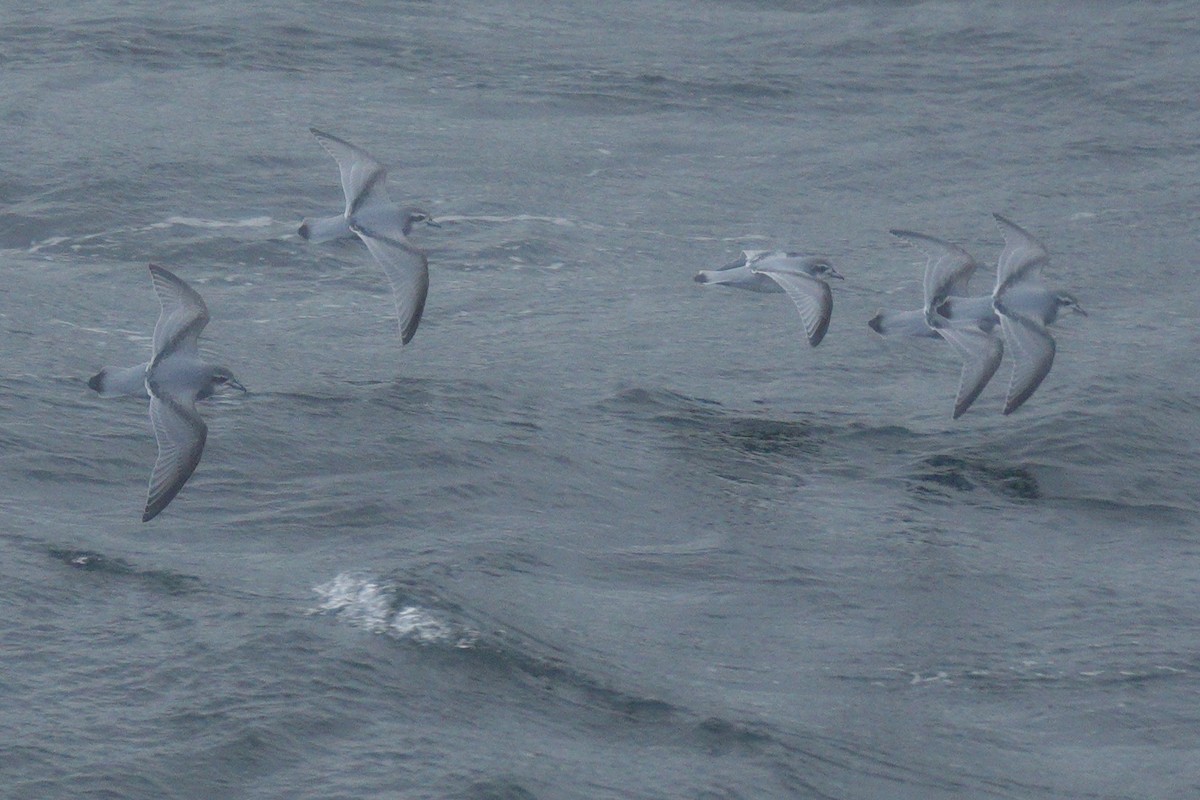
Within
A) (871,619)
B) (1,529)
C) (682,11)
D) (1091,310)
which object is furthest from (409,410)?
(682,11)

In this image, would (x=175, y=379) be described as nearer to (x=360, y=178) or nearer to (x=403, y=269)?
(x=403, y=269)

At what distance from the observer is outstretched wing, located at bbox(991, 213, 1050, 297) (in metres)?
19.0

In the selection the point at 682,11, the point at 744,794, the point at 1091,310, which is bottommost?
the point at 744,794

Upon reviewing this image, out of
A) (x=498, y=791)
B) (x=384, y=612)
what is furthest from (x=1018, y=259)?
(x=498, y=791)

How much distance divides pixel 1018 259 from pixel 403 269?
240 inches

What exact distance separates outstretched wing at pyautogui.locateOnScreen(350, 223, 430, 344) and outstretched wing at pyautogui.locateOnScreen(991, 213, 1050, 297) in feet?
18.6

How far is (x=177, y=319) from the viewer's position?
16.3 m

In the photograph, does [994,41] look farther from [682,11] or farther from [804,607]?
[804,607]

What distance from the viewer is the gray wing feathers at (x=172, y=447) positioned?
15.2 m

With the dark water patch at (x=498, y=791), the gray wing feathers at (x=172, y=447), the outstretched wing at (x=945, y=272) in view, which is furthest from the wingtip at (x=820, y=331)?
the dark water patch at (x=498, y=791)

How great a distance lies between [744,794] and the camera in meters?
13.1

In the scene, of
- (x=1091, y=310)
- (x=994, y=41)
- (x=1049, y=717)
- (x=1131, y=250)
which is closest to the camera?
(x=1049, y=717)

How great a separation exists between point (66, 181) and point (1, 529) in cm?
920

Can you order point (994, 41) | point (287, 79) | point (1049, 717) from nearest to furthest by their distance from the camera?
1. point (1049, 717)
2. point (287, 79)
3. point (994, 41)
